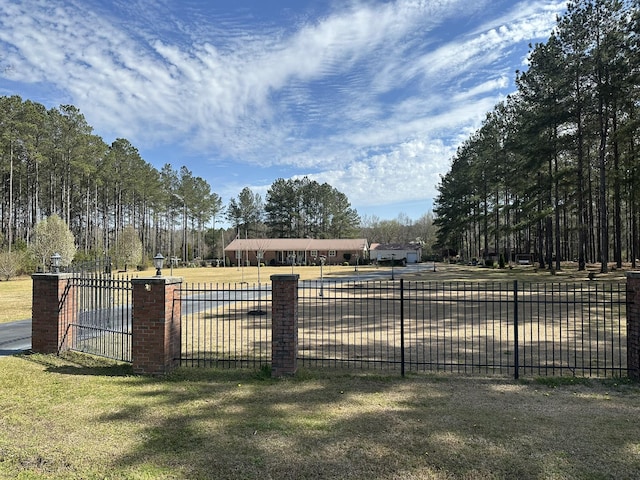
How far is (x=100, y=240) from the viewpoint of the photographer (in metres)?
59.8

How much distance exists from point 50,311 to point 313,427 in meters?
5.91

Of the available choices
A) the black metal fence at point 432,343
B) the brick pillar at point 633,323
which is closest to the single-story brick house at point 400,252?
the black metal fence at point 432,343

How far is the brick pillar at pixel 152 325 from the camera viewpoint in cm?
640

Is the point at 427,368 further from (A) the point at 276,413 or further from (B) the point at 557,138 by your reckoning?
(B) the point at 557,138

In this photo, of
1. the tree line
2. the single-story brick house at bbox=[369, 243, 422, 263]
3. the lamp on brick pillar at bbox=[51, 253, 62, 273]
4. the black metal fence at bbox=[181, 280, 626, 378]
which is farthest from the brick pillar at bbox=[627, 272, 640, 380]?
the single-story brick house at bbox=[369, 243, 422, 263]

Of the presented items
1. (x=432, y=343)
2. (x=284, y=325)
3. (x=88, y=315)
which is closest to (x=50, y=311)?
(x=88, y=315)

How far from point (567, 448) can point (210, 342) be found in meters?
7.13

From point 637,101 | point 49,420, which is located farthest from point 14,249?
point 637,101

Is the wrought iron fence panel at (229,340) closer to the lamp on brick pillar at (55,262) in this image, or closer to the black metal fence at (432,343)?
the black metal fence at (432,343)

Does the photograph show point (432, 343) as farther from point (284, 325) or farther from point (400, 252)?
point (400, 252)

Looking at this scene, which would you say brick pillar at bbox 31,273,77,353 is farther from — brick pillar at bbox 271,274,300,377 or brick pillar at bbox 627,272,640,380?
brick pillar at bbox 627,272,640,380

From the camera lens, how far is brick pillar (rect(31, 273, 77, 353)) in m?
7.71

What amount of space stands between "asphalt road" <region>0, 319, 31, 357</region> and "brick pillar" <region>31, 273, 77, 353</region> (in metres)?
0.75

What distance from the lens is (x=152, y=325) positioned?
6.43 meters
